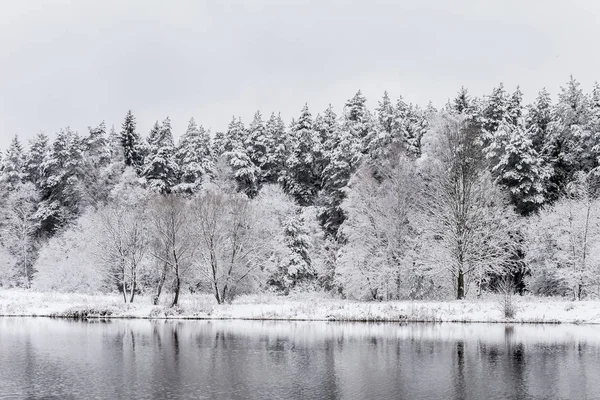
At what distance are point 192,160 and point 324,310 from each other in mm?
38401

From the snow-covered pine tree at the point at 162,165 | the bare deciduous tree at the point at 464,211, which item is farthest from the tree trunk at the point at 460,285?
the snow-covered pine tree at the point at 162,165

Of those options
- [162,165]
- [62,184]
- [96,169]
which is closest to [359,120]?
[162,165]

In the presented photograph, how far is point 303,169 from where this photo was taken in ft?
228

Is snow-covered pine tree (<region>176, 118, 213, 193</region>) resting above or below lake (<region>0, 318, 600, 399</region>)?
above

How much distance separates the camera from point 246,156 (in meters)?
71.6

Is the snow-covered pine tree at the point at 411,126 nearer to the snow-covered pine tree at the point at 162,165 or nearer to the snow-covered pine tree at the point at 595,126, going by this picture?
the snow-covered pine tree at the point at 595,126

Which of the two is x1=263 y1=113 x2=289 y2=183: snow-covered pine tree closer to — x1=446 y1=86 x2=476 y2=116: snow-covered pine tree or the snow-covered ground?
x1=446 y1=86 x2=476 y2=116: snow-covered pine tree

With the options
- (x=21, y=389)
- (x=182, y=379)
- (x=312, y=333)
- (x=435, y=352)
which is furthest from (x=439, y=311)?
(x=21, y=389)

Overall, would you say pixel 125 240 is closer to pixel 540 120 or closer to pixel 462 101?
pixel 462 101

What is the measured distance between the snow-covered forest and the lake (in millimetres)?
9697

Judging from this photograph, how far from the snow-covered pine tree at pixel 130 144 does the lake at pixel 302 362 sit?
47.0 m

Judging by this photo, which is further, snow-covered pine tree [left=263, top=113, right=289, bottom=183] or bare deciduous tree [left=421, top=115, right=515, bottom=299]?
snow-covered pine tree [left=263, top=113, right=289, bottom=183]

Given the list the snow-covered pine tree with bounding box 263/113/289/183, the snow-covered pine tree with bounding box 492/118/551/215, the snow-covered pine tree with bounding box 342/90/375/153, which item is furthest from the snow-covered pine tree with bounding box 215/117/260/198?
the snow-covered pine tree with bounding box 492/118/551/215

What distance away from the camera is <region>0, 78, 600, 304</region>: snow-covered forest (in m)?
44.3
